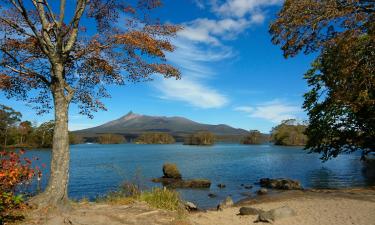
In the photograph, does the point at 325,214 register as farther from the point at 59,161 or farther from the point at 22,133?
the point at 22,133

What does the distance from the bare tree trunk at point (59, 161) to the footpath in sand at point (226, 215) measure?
0.73 metres

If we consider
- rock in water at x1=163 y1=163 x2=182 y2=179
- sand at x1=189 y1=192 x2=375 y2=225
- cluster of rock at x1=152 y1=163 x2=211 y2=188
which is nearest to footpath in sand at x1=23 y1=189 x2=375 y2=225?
sand at x1=189 y1=192 x2=375 y2=225

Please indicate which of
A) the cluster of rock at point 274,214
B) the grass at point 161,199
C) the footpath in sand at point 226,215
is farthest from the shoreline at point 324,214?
the grass at point 161,199

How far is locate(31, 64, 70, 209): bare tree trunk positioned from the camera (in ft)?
38.3

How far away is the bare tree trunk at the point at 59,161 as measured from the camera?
38.3 feet

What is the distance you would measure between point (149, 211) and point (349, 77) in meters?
10.3

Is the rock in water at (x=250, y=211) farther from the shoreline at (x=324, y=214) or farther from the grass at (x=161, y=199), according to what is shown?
the grass at (x=161, y=199)

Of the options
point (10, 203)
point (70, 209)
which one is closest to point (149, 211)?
point (70, 209)

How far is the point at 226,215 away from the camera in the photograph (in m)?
18.1

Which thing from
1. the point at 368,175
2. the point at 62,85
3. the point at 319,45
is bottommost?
the point at 368,175

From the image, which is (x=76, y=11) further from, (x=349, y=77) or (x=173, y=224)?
(x=349, y=77)

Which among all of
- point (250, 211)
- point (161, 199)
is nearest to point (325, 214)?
point (250, 211)

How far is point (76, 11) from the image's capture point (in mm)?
13180

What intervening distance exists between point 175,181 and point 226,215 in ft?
92.3
